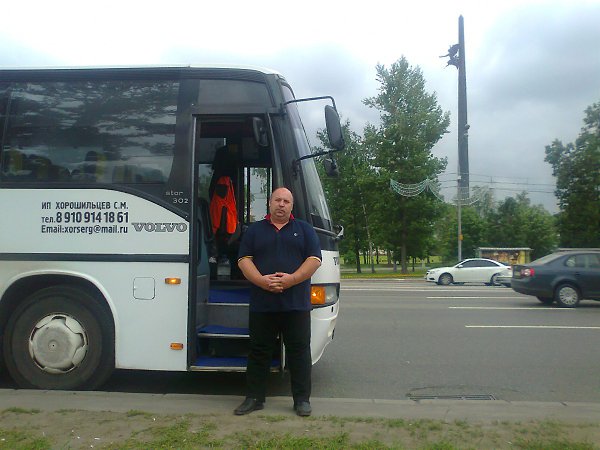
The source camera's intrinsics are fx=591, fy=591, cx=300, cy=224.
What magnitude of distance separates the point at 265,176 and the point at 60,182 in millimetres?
2373

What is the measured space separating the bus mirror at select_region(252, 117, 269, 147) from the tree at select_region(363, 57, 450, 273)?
118 feet

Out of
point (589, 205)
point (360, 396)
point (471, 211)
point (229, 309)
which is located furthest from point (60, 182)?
point (471, 211)

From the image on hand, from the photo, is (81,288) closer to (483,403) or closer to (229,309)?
(229,309)

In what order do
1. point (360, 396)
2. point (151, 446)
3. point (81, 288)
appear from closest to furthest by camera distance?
point (151, 446), point (81, 288), point (360, 396)

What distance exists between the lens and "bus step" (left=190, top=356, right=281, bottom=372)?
5495 mm

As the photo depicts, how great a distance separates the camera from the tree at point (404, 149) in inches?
1622

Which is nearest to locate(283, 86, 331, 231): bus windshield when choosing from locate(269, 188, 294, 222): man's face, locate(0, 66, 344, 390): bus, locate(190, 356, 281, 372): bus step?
locate(0, 66, 344, 390): bus

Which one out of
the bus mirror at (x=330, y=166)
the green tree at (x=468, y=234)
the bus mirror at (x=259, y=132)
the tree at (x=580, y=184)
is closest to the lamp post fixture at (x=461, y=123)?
the tree at (x=580, y=184)

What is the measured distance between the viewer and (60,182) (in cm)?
577

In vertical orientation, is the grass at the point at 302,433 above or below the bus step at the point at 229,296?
below

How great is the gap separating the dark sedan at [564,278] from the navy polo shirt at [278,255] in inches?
459

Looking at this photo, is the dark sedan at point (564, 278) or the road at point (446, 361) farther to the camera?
the dark sedan at point (564, 278)

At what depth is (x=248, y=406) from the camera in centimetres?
496

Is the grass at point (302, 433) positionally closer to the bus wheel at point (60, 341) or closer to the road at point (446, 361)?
the bus wheel at point (60, 341)
